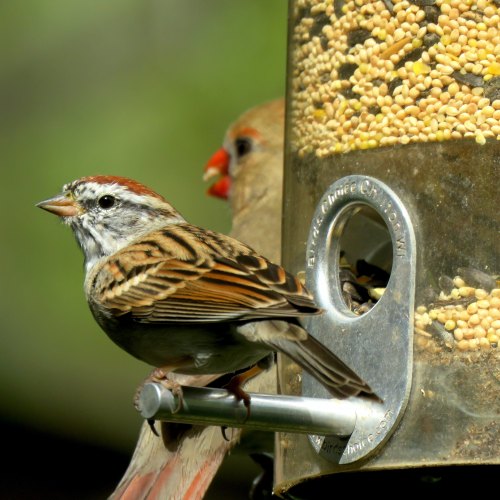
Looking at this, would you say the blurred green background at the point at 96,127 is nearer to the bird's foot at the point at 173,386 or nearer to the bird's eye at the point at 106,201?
the bird's eye at the point at 106,201

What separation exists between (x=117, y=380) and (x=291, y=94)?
3330 millimetres

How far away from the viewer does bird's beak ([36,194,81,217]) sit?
444cm

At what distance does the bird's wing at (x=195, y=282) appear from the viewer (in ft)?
11.8

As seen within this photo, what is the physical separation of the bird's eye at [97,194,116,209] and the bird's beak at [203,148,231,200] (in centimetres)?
222

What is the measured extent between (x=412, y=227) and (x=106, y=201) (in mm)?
1112

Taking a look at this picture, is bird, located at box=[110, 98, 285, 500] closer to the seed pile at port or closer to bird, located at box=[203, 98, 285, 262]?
bird, located at box=[203, 98, 285, 262]

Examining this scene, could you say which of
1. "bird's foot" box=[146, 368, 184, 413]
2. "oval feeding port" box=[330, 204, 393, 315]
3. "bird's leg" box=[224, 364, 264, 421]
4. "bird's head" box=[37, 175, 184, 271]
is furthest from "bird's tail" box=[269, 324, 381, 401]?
"bird's head" box=[37, 175, 184, 271]

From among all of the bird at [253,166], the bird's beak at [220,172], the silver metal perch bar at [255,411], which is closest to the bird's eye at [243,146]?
the bird at [253,166]

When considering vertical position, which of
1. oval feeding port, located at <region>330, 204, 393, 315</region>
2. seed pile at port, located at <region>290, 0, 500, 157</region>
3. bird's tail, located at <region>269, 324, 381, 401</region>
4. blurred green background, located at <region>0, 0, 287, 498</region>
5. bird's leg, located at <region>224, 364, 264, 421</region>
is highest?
seed pile at port, located at <region>290, 0, 500, 157</region>

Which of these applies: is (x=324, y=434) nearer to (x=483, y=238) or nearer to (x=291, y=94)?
(x=483, y=238)

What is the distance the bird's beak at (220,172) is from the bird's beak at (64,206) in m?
2.27

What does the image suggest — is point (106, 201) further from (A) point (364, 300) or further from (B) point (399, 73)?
(B) point (399, 73)

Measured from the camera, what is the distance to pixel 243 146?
6559 millimetres

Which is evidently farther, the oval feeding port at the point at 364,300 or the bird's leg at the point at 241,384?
the oval feeding port at the point at 364,300
